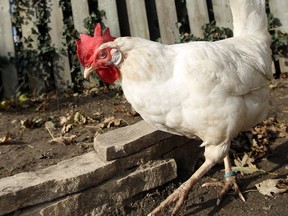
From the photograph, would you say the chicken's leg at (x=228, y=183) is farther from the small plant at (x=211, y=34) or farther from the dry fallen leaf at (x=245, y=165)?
the small plant at (x=211, y=34)

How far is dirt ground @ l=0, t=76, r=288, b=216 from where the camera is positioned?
2.66 meters

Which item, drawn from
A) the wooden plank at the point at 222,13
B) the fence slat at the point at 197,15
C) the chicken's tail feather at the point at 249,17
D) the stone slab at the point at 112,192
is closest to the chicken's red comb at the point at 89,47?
the stone slab at the point at 112,192

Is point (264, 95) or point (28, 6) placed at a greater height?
point (28, 6)

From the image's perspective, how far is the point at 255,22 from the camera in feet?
9.88

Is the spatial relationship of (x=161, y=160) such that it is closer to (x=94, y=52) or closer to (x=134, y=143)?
(x=134, y=143)

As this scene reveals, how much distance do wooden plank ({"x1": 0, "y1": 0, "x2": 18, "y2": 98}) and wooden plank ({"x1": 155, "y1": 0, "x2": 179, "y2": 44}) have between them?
6.24ft

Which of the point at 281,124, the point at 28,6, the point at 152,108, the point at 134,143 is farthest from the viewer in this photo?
the point at 28,6

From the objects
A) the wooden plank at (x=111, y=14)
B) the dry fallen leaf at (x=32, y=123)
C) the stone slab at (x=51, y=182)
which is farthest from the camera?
the wooden plank at (x=111, y=14)

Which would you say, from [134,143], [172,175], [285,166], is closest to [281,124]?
[285,166]

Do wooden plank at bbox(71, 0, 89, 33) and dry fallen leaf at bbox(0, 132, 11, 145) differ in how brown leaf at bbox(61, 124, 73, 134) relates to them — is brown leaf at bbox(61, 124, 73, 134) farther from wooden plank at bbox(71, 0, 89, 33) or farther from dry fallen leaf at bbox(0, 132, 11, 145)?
wooden plank at bbox(71, 0, 89, 33)

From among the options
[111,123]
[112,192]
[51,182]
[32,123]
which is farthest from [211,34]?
[51,182]

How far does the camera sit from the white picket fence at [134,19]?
191 inches

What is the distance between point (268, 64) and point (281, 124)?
3.13ft

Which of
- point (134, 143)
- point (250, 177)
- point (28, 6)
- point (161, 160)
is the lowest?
point (250, 177)
